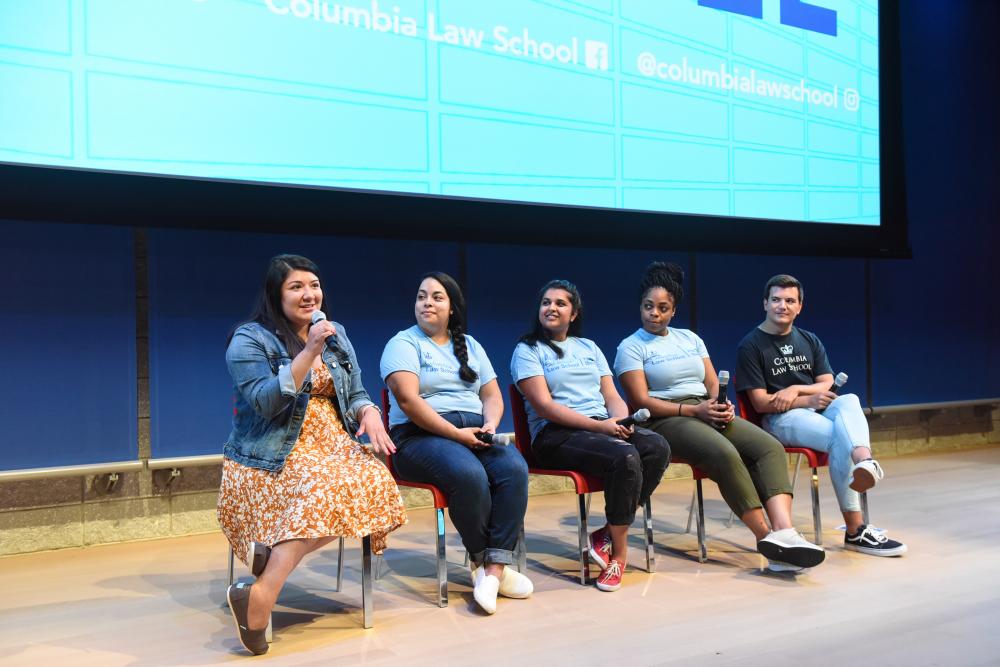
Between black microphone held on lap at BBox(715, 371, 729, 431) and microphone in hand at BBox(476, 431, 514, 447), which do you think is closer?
microphone in hand at BBox(476, 431, 514, 447)

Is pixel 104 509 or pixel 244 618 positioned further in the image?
pixel 104 509

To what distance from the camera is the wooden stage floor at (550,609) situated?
88.0 inches

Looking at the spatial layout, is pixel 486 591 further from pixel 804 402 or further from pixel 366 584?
pixel 804 402

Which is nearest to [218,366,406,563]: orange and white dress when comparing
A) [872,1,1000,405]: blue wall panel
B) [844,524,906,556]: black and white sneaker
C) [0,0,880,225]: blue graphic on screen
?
[0,0,880,225]: blue graphic on screen

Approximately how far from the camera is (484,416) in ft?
9.96

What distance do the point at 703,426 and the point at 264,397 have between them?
5.45 feet

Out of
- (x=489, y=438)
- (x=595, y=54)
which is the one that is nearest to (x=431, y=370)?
(x=489, y=438)

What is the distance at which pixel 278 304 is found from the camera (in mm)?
2570

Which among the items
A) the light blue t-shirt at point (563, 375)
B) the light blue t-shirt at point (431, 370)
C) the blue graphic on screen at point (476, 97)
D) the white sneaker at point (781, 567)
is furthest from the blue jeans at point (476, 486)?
the blue graphic on screen at point (476, 97)

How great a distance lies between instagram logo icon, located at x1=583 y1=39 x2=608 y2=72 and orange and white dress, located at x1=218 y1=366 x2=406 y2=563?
2.66 meters

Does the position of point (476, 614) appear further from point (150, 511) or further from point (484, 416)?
point (150, 511)

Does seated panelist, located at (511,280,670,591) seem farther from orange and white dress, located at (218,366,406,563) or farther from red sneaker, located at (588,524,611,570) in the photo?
orange and white dress, located at (218,366,406,563)

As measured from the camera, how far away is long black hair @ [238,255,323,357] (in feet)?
8.35

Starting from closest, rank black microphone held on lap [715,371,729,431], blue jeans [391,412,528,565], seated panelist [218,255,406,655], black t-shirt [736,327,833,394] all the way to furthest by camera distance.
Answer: seated panelist [218,255,406,655], blue jeans [391,412,528,565], black microphone held on lap [715,371,729,431], black t-shirt [736,327,833,394]
